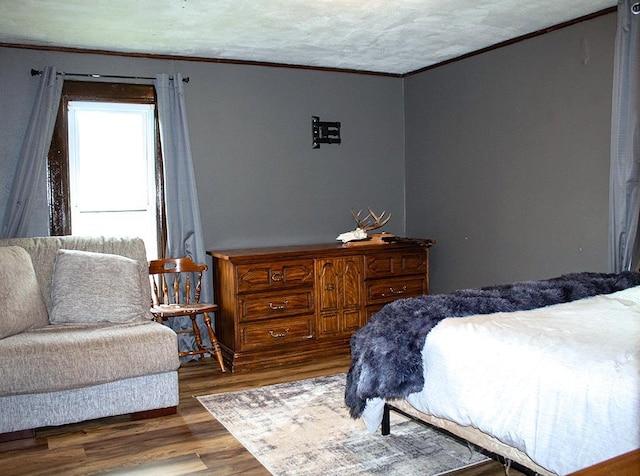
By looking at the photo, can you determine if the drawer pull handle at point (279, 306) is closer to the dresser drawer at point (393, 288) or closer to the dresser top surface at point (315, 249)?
the dresser top surface at point (315, 249)

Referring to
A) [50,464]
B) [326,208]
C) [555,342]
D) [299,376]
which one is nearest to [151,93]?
[326,208]

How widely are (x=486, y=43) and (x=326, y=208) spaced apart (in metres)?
1.89

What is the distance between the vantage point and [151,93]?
492cm

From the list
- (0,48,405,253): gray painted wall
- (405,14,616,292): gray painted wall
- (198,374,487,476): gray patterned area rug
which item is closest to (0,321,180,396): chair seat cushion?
(198,374,487,476): gray patterned area rug

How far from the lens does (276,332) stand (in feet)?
15.8

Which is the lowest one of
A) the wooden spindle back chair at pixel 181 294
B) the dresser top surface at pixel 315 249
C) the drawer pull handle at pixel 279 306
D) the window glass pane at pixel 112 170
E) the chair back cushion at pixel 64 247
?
the drawer pull handle at pixel 279 306

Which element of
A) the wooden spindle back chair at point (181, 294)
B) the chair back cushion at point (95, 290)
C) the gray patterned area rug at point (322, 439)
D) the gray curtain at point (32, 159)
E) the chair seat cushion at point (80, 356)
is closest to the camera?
the gray patterned area rug at point (322, 439)

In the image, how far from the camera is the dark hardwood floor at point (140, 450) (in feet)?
9.76

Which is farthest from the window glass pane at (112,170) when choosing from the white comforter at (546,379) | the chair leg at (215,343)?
the white comforter at (546,379)

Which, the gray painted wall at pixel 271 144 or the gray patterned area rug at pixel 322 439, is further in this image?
the gray painted wall at pixel 271 144

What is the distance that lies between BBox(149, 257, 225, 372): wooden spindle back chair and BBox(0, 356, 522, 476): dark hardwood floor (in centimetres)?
68

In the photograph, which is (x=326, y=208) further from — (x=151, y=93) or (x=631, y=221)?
(x=631, y=221)

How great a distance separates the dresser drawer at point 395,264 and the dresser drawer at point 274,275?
0.55 m

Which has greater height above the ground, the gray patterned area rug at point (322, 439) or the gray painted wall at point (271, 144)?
the gray painted wall at point (271, 144)
